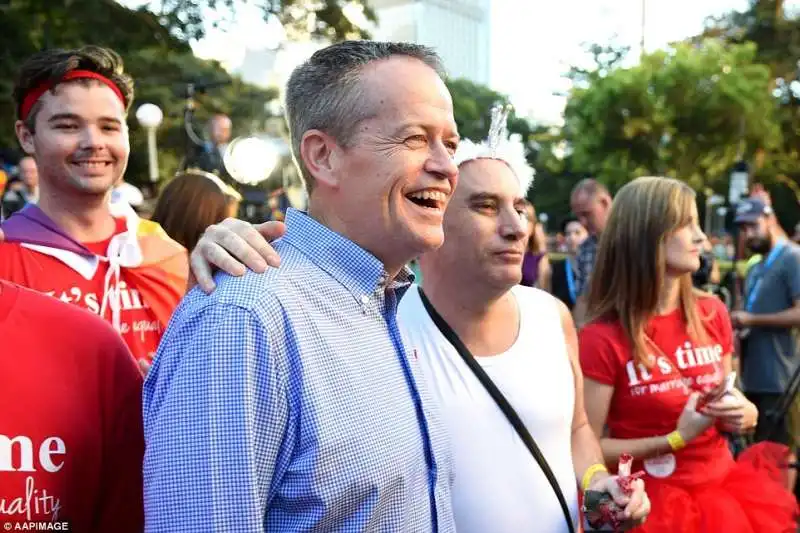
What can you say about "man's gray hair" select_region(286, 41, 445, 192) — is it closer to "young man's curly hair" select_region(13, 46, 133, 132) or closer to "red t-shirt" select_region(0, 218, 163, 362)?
"red t-shirt" select_region(0, 218, 163, 362)

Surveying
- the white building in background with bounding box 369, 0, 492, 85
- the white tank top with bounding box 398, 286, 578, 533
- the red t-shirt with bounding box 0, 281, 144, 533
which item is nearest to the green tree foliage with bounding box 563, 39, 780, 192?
the white building in background with bounding box 369, 0, 492, 85

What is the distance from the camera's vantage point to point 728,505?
113 inches

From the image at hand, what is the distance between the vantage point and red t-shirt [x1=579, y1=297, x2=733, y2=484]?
2965 millimetres

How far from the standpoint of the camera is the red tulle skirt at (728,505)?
280 centimetres

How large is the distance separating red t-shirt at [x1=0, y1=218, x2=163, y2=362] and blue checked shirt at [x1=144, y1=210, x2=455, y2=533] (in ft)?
4.10

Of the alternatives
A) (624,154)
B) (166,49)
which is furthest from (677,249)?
(624,154)

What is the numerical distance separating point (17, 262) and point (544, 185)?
187 feet

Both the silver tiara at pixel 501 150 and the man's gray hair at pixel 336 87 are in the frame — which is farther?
the silver tiara at pixel 501 150

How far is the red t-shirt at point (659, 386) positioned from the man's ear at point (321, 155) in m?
1.78

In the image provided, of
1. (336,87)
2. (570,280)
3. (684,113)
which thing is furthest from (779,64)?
(336,87)

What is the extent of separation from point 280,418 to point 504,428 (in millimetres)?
1042

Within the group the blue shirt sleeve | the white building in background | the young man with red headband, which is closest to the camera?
the blue shirt sleeve

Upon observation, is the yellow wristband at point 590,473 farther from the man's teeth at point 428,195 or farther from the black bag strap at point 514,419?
the man's teeth at point 428,195

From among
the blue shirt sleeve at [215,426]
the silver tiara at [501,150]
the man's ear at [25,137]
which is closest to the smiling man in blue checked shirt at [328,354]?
the blue shirt sleeve at [215,426]
